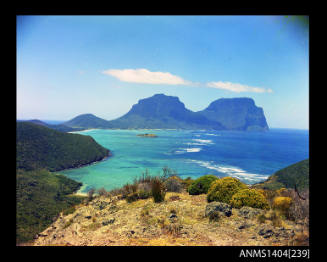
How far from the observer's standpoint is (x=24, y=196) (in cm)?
3156

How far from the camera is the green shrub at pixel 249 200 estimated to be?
178 inches

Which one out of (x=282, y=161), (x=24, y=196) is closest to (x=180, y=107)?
(x=282, y=161)

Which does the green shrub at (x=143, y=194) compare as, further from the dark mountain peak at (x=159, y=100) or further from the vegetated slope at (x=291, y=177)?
the dark mountain peak at (x=159, y=100)

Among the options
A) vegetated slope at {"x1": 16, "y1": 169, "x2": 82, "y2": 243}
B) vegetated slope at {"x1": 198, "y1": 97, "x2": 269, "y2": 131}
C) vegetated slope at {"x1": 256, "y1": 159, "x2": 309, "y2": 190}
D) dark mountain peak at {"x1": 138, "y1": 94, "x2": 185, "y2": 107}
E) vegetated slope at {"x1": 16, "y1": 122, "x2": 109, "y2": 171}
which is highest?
dark mountain peak at {"x1": 138, "y1": 94, "x2": 185, "y2": 107}

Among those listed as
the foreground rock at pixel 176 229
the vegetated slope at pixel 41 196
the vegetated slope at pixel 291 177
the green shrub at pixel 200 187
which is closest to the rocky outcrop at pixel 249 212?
the foreground rock at pixel 176 229

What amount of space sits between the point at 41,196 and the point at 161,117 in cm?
11943

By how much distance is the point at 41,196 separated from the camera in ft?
111

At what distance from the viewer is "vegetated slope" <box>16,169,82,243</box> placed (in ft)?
79.9

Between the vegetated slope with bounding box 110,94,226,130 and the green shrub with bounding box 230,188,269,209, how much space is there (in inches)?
5084

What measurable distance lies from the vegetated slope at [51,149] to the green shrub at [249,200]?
177ft

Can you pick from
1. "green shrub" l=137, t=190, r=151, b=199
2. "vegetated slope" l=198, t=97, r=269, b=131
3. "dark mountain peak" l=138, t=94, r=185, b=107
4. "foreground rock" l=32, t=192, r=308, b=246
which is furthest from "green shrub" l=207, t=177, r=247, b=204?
"vegetated slope" l=198, t=97, r=269, b=131

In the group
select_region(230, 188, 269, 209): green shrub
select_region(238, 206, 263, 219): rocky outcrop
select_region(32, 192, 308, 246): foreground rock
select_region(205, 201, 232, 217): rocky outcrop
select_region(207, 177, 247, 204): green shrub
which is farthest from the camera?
select_region(207, 177, 247, 204): green shrub

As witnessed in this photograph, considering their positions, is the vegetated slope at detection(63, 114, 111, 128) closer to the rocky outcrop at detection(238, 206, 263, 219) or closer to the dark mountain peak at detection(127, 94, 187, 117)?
the dark mountain peak at detection(127, 94, 187, 117)
